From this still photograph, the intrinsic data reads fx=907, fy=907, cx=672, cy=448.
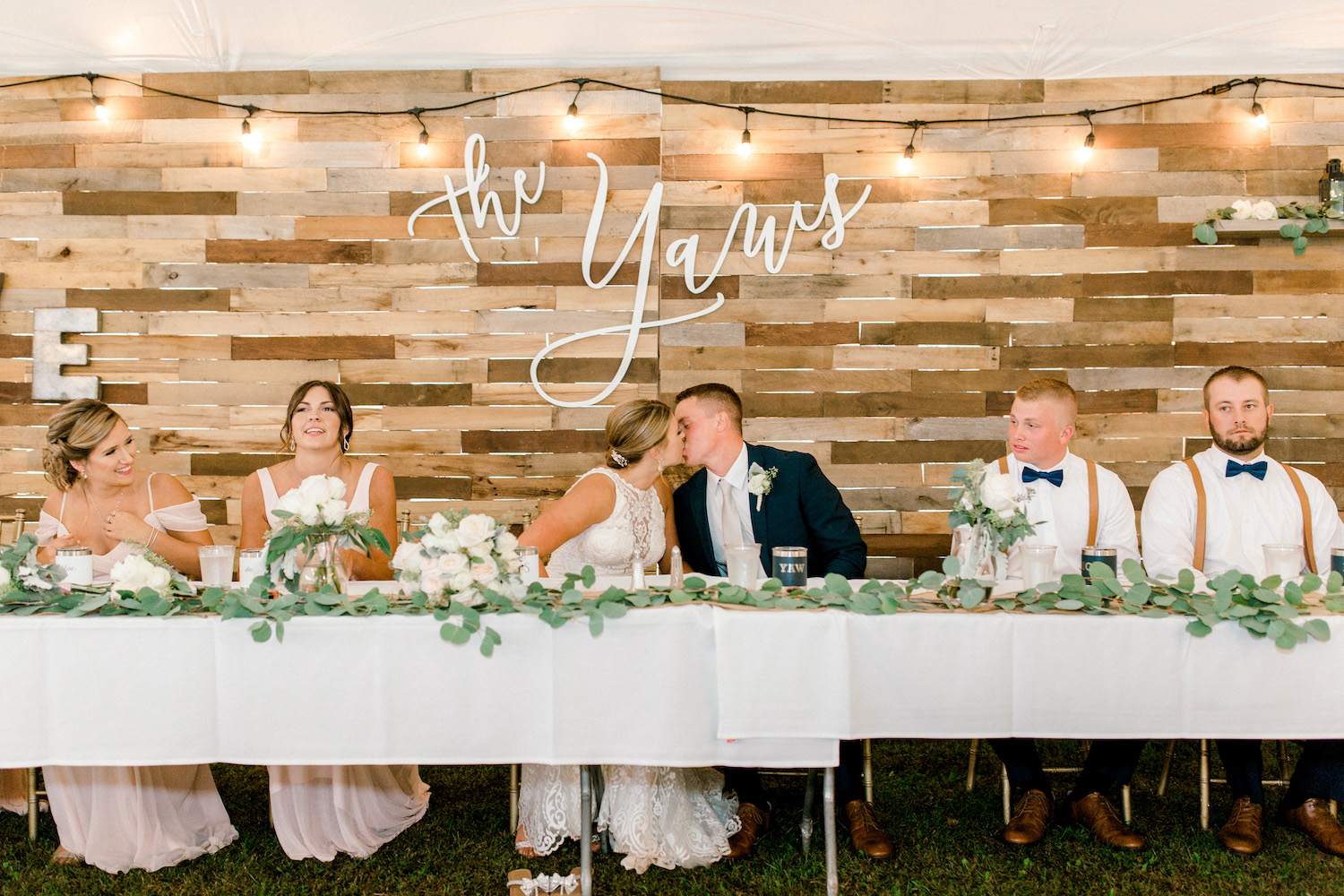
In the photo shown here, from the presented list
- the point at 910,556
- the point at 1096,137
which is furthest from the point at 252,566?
the point at 1096,137

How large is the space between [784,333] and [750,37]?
1383 millimetres

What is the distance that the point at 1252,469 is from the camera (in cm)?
330

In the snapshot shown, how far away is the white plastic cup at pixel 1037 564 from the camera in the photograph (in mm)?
2561

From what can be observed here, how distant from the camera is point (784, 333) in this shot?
14.9ft

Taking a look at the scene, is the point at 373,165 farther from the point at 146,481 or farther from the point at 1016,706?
the point at 1016,706

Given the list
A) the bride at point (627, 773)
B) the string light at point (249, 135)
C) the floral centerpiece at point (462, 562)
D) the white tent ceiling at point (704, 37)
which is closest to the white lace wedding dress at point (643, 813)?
the bride at point (627, 773)

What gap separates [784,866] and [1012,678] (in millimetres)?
946

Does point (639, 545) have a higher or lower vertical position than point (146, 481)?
lower

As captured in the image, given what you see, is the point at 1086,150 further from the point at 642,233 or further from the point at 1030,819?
the point at 1030,819

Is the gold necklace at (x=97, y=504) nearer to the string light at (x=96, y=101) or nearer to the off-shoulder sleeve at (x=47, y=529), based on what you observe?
the off-shoulder sleeve at (x=47, y=529)

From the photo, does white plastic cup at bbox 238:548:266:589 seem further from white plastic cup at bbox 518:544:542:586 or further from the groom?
the groom

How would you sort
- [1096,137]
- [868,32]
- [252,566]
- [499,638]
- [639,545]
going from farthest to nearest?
[1096,137]
[868,32]
[639,545]
[252,566]
[499,638]

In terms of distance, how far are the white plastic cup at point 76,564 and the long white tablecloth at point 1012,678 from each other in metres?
1.78

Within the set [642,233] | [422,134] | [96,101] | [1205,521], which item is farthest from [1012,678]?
[96,101]
